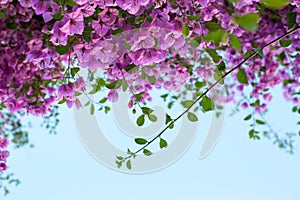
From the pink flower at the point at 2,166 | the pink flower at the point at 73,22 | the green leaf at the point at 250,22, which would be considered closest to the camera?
the green leaf at the point at 250,22

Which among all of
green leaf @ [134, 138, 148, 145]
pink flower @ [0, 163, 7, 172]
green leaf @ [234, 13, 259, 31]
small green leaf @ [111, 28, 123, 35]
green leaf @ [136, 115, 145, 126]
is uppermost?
small green leaf @ [111, 28, 123, 35]

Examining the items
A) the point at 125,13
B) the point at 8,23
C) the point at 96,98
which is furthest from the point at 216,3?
the point at 8,23

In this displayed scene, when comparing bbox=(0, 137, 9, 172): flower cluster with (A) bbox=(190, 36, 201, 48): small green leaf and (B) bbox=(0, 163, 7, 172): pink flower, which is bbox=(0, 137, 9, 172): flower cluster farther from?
(A) bbox=(190, 36, 201, 48): small green leaf

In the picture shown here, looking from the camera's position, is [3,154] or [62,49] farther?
[3,154]

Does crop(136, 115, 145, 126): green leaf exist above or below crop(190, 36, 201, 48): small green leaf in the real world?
below

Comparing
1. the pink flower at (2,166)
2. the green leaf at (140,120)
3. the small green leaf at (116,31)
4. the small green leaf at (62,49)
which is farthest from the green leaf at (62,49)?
the pink flower at (2,166)

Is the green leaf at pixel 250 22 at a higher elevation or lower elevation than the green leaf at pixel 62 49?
lower

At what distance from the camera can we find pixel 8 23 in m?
1.32

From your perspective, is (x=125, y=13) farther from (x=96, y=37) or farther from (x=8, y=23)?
(x=8, y=23)

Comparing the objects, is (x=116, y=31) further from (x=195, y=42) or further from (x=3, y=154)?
(x=3, y=154)

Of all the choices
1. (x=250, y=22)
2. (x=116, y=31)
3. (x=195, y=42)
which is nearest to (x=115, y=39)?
(x=116, y=31)

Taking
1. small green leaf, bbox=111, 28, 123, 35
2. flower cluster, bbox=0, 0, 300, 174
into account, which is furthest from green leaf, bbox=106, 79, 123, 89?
small green leaf, bbox=111, 28, 123, 35

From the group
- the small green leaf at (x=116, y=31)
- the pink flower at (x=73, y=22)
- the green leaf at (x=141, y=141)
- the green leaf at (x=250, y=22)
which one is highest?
the small green leaf at (x=116, y=31)

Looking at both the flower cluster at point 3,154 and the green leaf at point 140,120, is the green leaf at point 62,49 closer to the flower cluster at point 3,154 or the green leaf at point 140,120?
the green leaf at point 140,120
